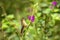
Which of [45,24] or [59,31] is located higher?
[45,24]

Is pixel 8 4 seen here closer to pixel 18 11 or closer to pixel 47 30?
pixel 18 11

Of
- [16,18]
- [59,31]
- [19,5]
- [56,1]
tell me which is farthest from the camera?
[19,5]

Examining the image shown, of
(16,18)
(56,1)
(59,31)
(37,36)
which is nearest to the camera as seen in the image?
(37,36)

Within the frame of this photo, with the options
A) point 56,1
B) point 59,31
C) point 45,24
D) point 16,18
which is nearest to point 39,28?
point 45,24

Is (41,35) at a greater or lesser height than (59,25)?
greater

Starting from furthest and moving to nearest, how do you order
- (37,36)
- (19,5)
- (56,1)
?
(19,5)
(56,1)
(37,36)

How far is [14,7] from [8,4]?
0.09 metres

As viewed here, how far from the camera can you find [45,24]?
1.41 meters

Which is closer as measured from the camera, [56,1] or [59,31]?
[59,31]

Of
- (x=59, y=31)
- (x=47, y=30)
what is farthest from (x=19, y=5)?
(x=47, y=30)

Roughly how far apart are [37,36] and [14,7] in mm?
1379

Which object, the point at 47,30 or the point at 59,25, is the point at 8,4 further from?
the point at 47,30

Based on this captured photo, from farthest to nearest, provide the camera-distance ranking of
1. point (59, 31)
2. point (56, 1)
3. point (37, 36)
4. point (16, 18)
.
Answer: point (16, 18) < point (56, 1) < point (59, 31) < point (37, 36)

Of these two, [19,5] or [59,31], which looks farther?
[19,5]
